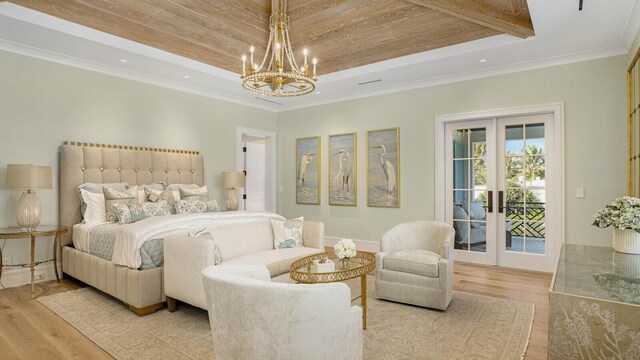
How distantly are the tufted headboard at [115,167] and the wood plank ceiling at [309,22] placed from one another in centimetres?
151

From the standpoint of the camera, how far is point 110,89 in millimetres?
4688

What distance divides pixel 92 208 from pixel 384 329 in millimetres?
3570

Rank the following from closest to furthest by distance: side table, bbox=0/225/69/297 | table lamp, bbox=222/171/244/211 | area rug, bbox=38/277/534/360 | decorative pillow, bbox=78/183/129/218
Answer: area rug, bbox=38/277/534/360 < side table, bbox=0/225/69/297 < decorative pillow, bbox=78/183/129/218 < table lamp, bbox=222/171/244/211

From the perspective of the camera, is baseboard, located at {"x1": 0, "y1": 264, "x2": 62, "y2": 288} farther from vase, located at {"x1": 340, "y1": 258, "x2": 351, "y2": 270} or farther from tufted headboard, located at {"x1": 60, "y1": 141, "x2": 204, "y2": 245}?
vase, located at {"x1": 340, "y1": 258, "x2": 351, "y2": 270}

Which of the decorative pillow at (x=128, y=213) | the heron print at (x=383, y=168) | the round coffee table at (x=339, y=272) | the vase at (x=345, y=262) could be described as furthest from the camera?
the heron print at (x=383, y=168)

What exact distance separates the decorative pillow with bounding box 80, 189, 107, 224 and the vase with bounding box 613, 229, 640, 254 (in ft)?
16.0

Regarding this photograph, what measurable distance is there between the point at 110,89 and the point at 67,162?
114 cm

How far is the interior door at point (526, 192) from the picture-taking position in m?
4.52

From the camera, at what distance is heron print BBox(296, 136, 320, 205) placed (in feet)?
21.4

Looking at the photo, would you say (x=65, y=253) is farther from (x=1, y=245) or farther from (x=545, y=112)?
(x=545, y=112)

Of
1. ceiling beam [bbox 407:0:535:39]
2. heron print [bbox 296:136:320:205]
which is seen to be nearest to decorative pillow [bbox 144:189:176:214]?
heron print [bbox 296:136:320:205]

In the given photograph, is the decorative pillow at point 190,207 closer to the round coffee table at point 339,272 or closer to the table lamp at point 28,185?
the table lamp at point 28,185

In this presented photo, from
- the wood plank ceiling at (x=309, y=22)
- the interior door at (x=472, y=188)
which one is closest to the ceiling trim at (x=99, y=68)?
the wood plank ceiling at (x=309, y=22)

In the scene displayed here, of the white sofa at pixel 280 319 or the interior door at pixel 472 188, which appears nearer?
the white sofa at pixel 280 319
